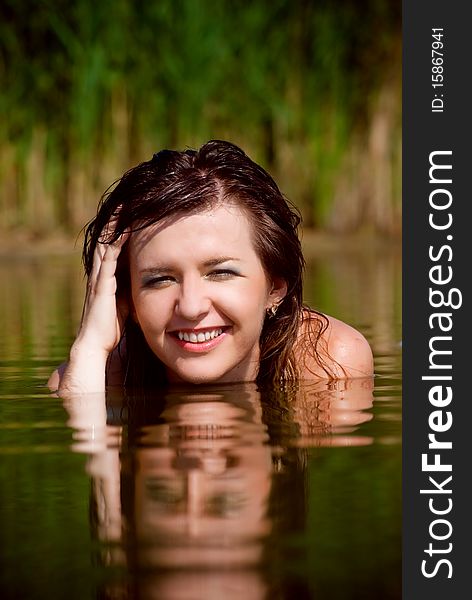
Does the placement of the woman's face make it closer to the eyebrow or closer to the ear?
the eyebrow

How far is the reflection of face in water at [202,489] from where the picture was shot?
6.18 feet

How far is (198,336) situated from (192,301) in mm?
145

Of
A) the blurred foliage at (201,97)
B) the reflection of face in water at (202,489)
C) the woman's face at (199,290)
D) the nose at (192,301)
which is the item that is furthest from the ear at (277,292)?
the blurred foliage at (201,97)

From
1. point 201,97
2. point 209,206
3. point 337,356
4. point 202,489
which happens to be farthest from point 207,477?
point 201,97

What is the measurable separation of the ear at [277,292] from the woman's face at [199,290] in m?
0.14

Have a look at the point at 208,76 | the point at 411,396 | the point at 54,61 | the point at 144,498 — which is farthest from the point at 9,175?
the point at 144,498

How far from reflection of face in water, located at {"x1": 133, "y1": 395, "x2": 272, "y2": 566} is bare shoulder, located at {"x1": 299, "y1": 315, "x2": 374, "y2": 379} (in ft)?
2.76

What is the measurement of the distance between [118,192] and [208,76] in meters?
7.38

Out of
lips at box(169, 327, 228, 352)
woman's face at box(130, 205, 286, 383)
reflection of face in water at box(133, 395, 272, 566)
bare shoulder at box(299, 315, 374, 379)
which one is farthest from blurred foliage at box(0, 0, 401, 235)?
reflection of face in water at box(133, 395, 272, 566)

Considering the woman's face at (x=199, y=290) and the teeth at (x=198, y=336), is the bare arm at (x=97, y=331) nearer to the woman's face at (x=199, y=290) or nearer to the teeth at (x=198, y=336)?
the woman's face at (x=199, y=290)

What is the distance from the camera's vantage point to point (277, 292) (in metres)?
3.93

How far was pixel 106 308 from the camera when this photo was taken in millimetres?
3863

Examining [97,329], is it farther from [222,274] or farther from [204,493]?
[204,493]

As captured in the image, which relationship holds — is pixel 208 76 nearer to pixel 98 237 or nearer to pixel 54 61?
pixel 54 61
